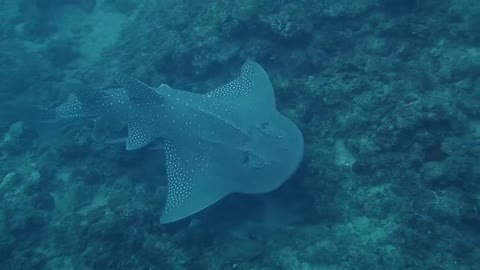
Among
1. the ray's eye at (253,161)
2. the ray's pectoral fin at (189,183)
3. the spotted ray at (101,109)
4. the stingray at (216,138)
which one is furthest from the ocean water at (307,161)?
the ray's eye at (253,161)

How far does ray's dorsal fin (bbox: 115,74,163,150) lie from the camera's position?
7023mm

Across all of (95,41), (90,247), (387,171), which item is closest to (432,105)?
(387,171)

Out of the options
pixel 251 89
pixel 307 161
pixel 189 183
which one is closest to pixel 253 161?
pixel 307 161

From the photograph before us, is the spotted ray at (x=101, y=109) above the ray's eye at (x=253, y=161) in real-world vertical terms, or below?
below

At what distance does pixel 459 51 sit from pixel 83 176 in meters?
9.83

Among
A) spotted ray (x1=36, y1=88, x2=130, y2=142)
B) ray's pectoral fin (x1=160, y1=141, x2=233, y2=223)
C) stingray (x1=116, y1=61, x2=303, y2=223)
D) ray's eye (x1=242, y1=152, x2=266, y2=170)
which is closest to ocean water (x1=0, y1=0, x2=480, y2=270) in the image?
spotted ray (x1=36, y1=88, x2=130, y2=142)

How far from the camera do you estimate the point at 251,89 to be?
740 centimetres

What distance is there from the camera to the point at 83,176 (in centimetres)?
892

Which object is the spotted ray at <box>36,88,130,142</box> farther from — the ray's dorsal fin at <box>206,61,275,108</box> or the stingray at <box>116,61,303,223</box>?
the ray's dorsal fin at <box>206,61,275,108</box>

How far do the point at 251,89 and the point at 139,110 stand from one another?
102 inches

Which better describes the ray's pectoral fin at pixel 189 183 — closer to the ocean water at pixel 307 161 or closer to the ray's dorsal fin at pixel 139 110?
the ray's dorsal fin at pixel 139 110

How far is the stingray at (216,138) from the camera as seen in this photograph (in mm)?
5914

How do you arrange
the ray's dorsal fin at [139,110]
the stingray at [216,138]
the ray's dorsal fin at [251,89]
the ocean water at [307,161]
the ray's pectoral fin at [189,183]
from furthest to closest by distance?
the ray's dorsal fin at [251,89] < the ray's dorsal fin at [139,110] < the ray's pectoral fin at [189,183] < the stingray at [216,138] < the ocean water at [307,161]

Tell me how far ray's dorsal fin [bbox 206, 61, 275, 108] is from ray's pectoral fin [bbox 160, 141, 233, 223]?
1565mm
